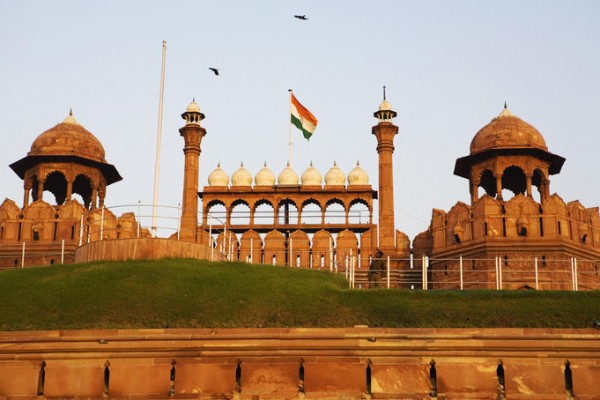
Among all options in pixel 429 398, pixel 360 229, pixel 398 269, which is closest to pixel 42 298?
pixel 429 398

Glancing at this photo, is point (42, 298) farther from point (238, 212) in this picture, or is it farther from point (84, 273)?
point (238, 212)

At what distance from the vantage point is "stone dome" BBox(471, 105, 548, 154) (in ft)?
135

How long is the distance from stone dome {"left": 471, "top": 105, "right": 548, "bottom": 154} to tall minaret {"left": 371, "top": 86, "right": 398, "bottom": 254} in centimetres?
378

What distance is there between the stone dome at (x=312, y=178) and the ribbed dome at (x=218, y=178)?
366 cm

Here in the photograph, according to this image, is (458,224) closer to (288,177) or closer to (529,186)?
(529,186)

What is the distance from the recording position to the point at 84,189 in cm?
4753

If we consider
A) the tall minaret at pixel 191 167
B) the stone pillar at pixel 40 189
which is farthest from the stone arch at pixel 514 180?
the stone pillar at pixel 40 189

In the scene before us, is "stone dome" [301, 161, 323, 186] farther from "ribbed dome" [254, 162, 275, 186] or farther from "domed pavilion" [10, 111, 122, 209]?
"domed pavilion" [10, 111, 122, 209]

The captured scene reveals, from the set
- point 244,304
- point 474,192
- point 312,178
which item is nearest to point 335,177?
point 312,178

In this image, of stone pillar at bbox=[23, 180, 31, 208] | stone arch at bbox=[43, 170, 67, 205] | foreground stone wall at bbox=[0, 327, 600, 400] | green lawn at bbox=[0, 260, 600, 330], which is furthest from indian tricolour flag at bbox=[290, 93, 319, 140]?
foreground stone wall at bbox=[0, 327, 600, 400]

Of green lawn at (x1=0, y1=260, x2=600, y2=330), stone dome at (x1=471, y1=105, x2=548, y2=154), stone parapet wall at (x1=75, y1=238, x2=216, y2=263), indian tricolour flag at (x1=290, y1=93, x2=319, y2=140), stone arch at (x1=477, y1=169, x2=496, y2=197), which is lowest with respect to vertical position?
green lawn at (x1=0, y1=260, x2=600, y2=330)

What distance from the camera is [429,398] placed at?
21.0 metres

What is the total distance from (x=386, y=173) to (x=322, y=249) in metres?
4.99

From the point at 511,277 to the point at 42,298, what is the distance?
18806 mm
